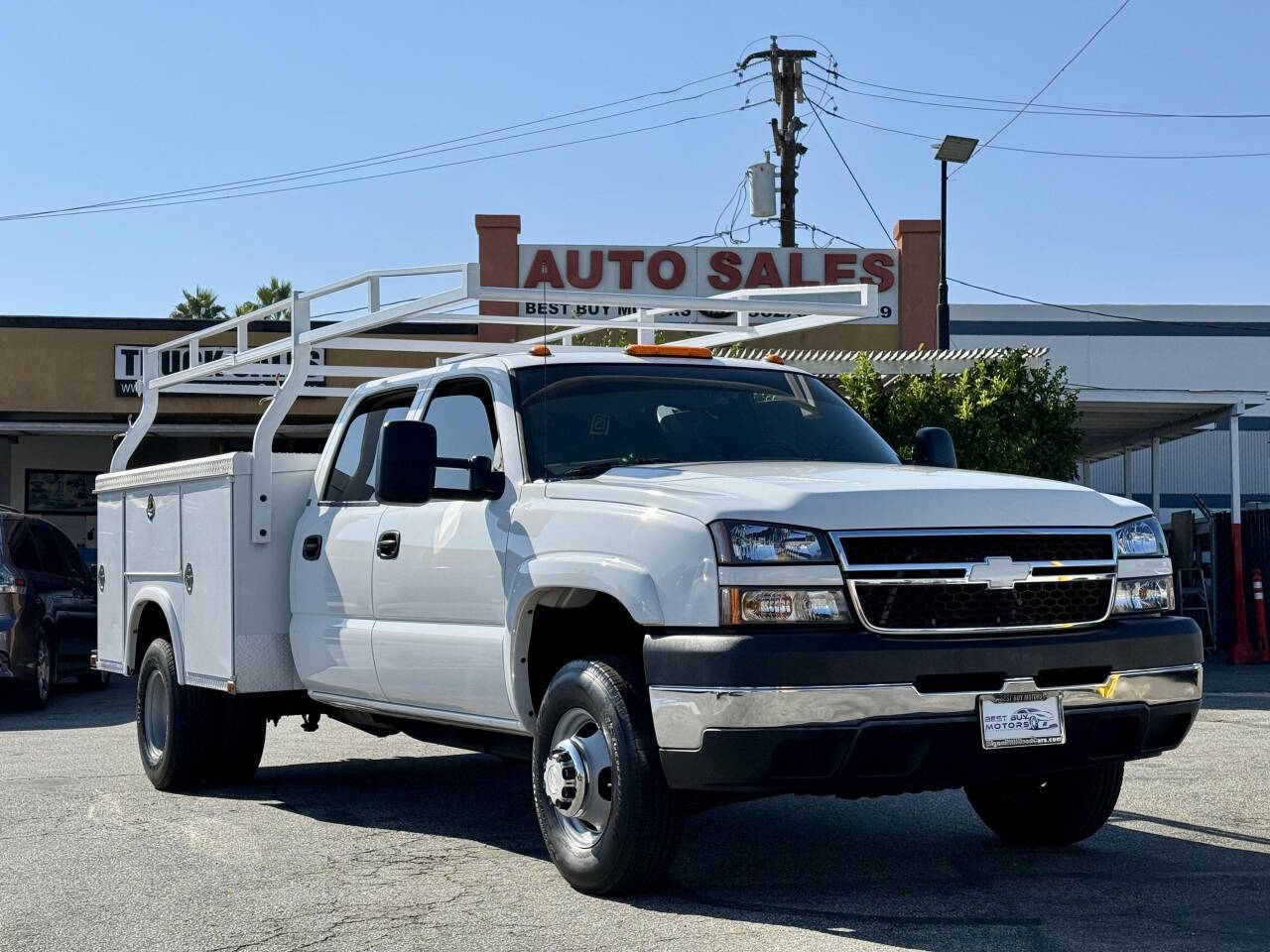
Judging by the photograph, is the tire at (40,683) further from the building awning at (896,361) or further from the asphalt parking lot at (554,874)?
the building awning at (896,361)

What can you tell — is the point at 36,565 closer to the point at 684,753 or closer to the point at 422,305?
the point at 422,305

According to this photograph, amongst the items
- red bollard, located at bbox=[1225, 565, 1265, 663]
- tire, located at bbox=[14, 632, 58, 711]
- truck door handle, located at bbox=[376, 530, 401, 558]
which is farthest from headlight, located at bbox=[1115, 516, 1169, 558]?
red bollard, located at bbox=[1225, 565, 1265, 663]

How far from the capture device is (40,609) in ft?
48.4

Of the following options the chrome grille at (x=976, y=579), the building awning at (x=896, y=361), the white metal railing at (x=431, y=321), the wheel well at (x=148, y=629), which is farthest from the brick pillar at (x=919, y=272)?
the chrome grille at (x=976, y=579)

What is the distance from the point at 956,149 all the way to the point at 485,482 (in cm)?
1742

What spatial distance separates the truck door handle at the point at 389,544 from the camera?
23.9ft

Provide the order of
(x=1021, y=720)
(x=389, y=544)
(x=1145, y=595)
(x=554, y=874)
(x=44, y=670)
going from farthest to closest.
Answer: (x=44, y=670)
(x=389, y=544)
(x=554, y=874)
(x=1145, y=595)
(x=1021, y=720)

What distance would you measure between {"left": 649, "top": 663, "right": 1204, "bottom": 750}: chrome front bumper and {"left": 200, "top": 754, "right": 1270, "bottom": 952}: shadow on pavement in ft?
2.28

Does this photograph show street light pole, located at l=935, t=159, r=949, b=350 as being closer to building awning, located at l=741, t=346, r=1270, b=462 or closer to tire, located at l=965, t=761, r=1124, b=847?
building awning, located at l=741, t=346, r=1270, b=462

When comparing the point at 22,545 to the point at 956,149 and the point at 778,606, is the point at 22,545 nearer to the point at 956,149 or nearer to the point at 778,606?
the point at 778,606

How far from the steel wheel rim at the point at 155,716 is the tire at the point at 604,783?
355cm

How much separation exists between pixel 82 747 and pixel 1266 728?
8219 millimetres

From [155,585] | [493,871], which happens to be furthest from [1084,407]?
[493,871]

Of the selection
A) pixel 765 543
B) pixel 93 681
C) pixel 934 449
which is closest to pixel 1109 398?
pixel 93 681
